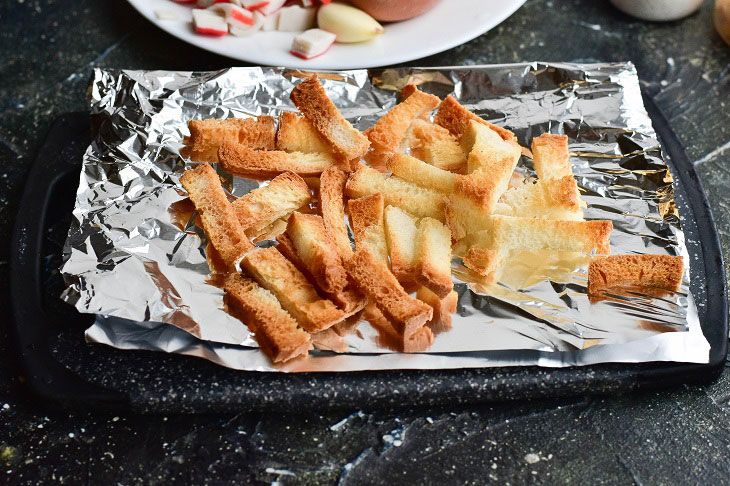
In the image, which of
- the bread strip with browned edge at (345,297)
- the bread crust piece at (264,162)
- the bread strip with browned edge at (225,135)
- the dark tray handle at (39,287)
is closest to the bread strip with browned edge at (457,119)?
the bread crust piece at (264,162)

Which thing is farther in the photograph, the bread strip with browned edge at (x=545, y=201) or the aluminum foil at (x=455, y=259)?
the bread strip with browned edge at (x=545, y=201)

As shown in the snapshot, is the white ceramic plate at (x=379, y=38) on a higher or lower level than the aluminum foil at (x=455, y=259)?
higher

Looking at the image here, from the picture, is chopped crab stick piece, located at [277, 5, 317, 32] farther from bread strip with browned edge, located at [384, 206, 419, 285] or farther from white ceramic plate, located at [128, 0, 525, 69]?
bread strip with browned edge, located at [384, 206, 419, 285]

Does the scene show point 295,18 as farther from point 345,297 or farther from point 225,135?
point 345,297

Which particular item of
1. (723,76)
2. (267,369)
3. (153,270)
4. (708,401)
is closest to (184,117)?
(153,270)

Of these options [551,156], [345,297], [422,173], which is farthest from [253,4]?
[345,297]

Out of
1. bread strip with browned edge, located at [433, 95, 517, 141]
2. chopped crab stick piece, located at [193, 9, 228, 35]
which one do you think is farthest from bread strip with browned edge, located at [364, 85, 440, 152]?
chopped crab stick piece, located at [193, 9, 228, 35]

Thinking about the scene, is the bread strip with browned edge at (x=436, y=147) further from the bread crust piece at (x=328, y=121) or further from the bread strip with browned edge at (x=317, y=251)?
the bread strip with browned edge at (x=317, y=251)
